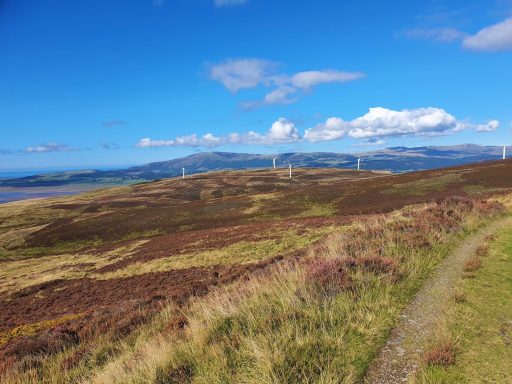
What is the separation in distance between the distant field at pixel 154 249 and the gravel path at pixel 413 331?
33.4 ft

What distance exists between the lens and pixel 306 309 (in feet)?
32.5

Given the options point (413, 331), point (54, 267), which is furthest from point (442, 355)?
point (54, 267)

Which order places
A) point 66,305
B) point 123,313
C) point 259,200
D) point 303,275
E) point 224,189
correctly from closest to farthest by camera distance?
point 303,275 → point 123,313 → point 66,305 → point 259,200 → point 224,189

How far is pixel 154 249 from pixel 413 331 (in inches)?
1575

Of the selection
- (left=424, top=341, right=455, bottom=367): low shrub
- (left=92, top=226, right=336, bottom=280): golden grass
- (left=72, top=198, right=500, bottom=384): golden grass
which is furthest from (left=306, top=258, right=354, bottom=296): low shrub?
(left=92, top=226, right=336, bottom=280): golden grass

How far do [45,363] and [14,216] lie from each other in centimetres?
10719

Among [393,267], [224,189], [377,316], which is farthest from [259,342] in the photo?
[224,189]

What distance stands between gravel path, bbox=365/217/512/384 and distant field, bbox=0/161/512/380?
33.4ft

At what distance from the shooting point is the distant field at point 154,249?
19.7 meters

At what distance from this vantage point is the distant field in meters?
19.7

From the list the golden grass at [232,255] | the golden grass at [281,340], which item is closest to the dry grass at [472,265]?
the golden grass at [281,340]

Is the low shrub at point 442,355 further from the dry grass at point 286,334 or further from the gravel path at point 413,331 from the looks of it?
the gravel path at point 413,331

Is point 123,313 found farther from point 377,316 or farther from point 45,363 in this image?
point 377,316

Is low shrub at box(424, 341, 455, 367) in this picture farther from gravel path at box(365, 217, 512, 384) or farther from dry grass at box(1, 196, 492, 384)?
gravel path at box(365, 217, 512, 384)
